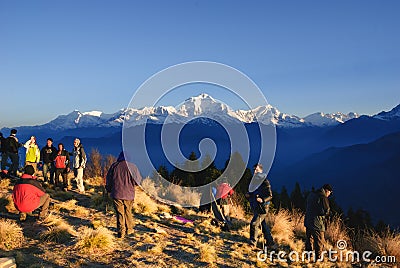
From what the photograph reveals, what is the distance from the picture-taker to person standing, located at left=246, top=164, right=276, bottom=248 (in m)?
8.45

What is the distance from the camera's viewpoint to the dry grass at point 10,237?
281 inches

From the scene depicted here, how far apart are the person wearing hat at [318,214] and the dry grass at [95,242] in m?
4.95

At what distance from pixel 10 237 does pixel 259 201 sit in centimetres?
588

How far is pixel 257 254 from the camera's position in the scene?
8.23 meters

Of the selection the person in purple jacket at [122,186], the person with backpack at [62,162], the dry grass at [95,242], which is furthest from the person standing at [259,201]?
the person with backpack at [62,162]

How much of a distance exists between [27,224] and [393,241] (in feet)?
33.4

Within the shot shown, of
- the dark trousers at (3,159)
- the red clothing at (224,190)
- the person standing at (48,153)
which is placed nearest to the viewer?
the red clothing at (224,190)

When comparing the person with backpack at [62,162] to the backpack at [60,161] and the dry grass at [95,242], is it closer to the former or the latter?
the backpack at [60,161]

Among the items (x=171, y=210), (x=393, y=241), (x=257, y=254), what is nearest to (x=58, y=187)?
(x=171, y=210)

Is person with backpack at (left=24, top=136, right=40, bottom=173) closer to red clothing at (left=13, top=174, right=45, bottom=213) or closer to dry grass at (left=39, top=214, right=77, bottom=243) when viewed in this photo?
red clothing at (left=13, top=174, right=45, bottom=213)

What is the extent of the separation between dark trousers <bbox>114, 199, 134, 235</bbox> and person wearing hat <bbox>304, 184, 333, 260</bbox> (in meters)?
4.57

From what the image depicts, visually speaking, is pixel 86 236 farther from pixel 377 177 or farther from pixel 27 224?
pixel 377 177

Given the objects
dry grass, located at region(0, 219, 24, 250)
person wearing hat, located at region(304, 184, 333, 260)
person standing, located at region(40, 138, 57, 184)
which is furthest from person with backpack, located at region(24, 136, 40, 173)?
person wearing hat, located at region(304, 184, 333, 260)

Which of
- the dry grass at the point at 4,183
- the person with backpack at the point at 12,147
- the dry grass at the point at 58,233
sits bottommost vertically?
Result: the dry grass at the point at 58,233
